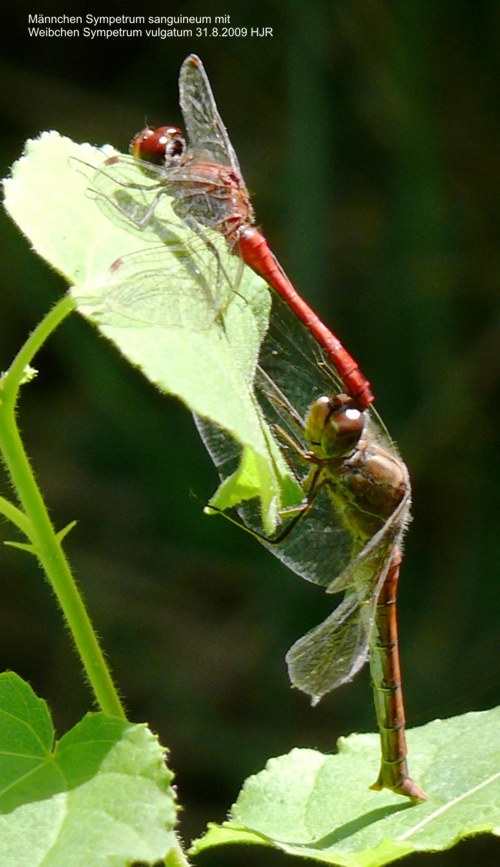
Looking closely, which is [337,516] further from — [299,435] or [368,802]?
[368,802]

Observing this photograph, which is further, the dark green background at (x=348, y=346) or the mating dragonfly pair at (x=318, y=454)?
the dark green background at (x=348, y=346)

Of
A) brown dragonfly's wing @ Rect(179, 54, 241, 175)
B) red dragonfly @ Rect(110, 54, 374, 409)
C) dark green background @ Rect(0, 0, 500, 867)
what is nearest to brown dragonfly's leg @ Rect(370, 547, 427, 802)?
red dragonfly @ Rect(110, 54, 374, 409)

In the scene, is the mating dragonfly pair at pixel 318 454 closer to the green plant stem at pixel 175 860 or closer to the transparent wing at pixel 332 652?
the transparent wing at pixel 332 652

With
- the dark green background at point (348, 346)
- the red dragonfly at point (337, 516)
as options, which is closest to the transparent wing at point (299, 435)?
the red dragonfly at point (337, 516)

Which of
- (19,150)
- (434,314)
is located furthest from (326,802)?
(19,150)

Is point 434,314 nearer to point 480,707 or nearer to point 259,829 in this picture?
point 480,707

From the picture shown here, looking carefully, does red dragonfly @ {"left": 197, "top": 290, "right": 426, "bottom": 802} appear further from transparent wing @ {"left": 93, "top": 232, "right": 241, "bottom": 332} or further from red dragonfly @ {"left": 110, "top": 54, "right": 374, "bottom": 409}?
transparent wing @ {"left": 93, "top": 232, "right": 241, "bottom": 332}
